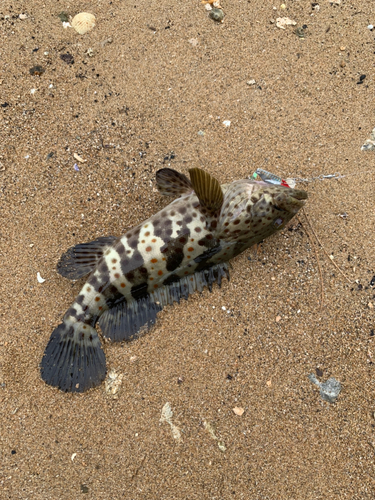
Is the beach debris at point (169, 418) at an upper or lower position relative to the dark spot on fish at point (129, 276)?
lower

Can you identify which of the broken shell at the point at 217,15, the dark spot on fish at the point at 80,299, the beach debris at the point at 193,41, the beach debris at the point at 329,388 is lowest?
the beach debris at the point at 329,388

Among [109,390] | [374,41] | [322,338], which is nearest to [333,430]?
[322,338]

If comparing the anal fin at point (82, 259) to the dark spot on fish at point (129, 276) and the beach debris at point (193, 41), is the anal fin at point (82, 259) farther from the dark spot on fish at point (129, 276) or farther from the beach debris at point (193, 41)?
the beach debris at point (193, 41)

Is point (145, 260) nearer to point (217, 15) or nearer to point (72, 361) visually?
point (72, 361)

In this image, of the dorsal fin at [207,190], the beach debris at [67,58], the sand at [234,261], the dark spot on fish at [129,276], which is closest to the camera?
the dorsal fin at [207,190]

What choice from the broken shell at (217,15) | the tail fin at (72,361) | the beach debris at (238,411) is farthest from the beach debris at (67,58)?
the beach debris at (238,411)

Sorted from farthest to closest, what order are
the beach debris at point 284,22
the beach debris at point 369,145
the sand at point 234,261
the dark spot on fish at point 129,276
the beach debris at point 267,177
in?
1. the beach debris at point 284,22
2. the beach debris at point 369,145
3. the beach debris at point 267,177
4. the dark spot on fish at point 129,276
5. the sand at point 234,261

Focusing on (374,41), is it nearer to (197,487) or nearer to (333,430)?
(333,430)
